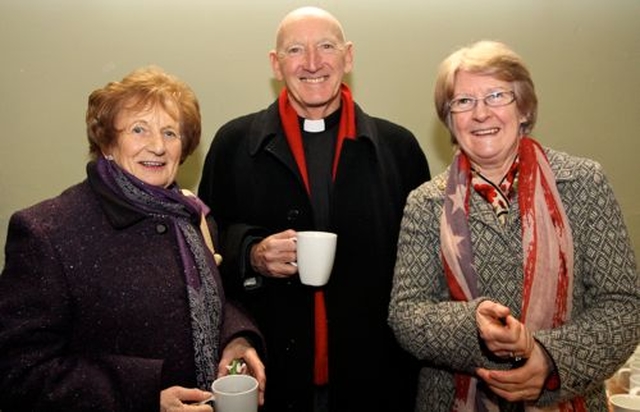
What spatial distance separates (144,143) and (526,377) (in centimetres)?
111

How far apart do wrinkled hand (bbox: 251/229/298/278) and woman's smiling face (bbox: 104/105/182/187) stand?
413 mm

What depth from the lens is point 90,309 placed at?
1.26 meters

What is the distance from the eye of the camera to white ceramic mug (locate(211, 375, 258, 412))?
1.18 m

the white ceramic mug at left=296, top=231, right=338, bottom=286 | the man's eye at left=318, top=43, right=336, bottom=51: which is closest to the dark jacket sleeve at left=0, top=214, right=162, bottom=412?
the white ceramic mug at left=296, top=231, right=338, bottom=286

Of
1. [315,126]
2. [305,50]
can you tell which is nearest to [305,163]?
[315,126]

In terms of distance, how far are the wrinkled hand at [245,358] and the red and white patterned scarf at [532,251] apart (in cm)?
55

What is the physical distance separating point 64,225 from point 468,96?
1098 mm

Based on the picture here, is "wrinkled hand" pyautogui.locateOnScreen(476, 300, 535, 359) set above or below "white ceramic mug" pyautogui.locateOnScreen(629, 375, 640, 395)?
above

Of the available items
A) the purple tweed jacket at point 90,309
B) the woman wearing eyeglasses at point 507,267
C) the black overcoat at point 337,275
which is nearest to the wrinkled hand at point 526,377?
the woman wearing eyeglasses at point 507,267

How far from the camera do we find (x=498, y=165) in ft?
5.18

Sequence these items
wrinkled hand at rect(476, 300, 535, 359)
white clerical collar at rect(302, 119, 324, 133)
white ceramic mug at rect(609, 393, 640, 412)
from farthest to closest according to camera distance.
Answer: white clerical collar at rect(302, 119, 324, 133)
white ceramic mug at rect(609, 393, 640, 412)
wrinkled hand at rect(476, 300, 535, 359)

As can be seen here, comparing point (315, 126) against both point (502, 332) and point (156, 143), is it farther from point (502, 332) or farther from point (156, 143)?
point (502, 332)

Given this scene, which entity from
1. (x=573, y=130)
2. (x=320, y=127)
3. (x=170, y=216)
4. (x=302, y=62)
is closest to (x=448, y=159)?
(x=573, y=130)

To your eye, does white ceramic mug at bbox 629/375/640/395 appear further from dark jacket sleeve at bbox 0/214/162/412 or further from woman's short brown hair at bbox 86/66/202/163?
woman's short brown hair at bbox 86/66/202/163
